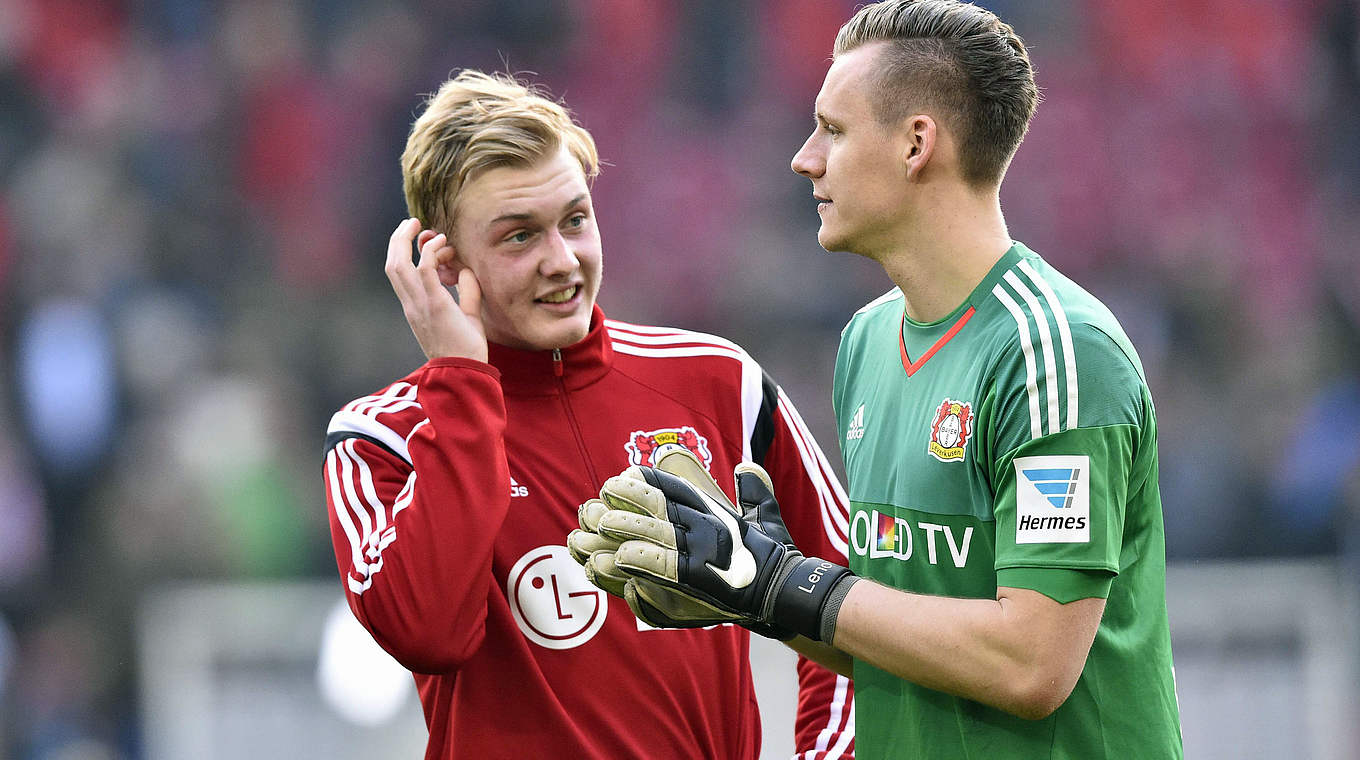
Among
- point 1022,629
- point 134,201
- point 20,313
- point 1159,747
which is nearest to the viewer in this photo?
point 1022,629

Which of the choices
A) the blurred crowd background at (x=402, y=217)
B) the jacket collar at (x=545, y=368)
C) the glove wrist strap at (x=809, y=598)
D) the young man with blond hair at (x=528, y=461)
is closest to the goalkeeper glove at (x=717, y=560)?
the glove wrist strap at (x=809, y=598)

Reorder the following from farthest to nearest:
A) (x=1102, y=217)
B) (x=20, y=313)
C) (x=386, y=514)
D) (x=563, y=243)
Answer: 1. (x=1102, y=217)
2. (x=20, y=313)
3. (x=563, y=243)
4. (x=386, y=514)

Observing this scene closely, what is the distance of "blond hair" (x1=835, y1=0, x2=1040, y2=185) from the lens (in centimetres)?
238

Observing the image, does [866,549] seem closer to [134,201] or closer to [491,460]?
[491,460]

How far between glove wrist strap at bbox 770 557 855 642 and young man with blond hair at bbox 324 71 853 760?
0.83 feet

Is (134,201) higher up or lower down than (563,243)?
higher up

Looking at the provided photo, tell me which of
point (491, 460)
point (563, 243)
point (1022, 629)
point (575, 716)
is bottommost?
point (575, 716)

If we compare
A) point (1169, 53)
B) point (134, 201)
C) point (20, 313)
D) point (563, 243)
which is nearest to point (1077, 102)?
point (1169, 53)

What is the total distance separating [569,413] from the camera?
285 cm

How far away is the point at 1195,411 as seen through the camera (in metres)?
7.88

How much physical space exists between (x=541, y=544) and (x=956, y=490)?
0.85 meters

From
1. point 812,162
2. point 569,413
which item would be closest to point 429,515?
point 569,413

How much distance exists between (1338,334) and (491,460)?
276 inches

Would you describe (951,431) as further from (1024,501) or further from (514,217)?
(514,217)
